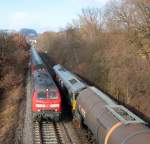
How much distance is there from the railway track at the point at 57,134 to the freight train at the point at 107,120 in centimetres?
78

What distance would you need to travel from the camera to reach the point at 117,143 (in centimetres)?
1258

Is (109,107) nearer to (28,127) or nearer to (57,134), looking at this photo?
(57,134)

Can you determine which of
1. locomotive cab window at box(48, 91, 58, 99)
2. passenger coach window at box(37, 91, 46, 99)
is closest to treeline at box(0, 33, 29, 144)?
→ passenger coach window at box(37, 91, 46, 99)

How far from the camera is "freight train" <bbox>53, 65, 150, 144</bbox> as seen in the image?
1241cm

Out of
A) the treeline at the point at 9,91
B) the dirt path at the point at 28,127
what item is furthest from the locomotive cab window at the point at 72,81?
the treeline at the point at 9,91

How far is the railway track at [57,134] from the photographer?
19.5m

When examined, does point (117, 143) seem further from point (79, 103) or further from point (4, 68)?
point (4, 68)

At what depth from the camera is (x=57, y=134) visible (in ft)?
68.2

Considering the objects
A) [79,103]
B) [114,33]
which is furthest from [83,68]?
[79,103]

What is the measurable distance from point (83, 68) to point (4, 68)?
1035cm

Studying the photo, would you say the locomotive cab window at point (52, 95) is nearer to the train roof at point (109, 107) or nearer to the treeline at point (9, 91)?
the train roof at point (109, 107)

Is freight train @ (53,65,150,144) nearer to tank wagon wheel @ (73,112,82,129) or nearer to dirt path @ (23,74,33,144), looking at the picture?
tank wagon wheel @ (73,112,82,129)

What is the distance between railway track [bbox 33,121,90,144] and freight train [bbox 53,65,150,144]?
776 mm

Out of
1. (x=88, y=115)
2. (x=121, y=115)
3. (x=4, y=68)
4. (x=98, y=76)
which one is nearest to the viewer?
(x=121, y=115)
